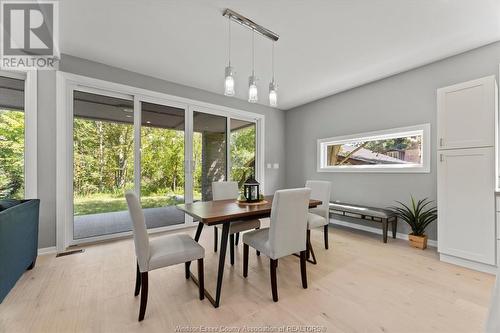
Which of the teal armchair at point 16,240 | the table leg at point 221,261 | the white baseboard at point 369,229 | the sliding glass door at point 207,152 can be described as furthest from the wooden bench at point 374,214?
the teal armchair at point 16,240

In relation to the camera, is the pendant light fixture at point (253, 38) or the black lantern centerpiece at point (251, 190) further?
the black lantern centerpiece at point (251, 190)

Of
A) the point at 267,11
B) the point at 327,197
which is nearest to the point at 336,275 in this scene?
the point at 327,197

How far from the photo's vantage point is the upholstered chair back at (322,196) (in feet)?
9.60

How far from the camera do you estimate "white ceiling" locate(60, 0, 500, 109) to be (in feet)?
6.49

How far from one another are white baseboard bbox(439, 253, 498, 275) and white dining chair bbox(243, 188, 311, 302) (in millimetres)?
1850

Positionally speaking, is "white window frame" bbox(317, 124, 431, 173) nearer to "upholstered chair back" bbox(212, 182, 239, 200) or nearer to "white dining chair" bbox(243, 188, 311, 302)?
A: "upholstered chair back" bbox(212, 182, 239, 200)

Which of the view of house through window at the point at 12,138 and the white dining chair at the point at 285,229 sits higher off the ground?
the view of house through window at the point at 12,138

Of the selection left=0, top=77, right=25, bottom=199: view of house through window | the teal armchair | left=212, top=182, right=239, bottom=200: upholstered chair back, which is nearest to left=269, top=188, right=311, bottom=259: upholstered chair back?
left=212, top=182, right=239, bottom=200: upholstered chair back

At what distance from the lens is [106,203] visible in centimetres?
338

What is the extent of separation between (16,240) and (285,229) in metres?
2.37

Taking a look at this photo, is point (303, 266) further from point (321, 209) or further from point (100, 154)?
point (100, 154)

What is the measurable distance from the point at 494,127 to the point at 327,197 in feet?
5.96

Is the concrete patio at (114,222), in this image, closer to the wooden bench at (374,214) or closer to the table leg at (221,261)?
the table leg at (221,261)

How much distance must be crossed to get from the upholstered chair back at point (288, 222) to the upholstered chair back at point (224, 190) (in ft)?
4.14
